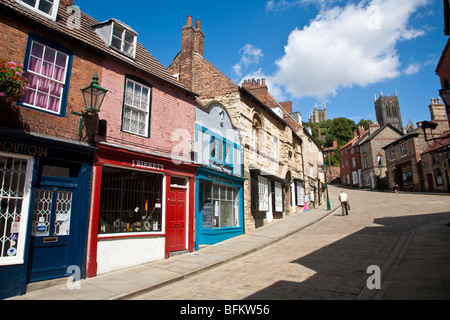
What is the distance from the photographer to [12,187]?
21.0 ft

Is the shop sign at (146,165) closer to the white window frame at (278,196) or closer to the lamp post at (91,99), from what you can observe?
the lamp post at (91,99)

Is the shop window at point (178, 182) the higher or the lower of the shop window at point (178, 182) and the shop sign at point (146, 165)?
the lower

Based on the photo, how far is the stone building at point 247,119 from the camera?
1527 centimetres

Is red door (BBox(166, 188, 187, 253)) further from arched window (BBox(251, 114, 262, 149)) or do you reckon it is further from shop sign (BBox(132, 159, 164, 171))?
arched window (BBox(251, 114, 262, 149))

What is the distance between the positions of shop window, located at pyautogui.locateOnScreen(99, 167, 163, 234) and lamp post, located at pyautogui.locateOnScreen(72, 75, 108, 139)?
1585 mm

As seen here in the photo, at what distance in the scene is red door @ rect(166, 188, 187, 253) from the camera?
9.90 meters

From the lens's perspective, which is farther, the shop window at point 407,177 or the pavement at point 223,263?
the shop window at point 407,177

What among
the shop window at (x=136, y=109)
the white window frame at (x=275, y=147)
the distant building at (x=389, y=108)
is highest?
the distant building at (x=389, y=108)

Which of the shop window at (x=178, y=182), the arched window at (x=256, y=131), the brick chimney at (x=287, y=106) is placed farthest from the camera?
the brick chimney at (x=287, y=106)

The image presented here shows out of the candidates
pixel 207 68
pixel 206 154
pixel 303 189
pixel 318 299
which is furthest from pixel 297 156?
pixel 318 299

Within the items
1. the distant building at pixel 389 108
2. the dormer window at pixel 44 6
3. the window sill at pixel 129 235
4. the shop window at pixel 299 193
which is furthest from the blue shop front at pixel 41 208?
the distant building at pixel 389 108

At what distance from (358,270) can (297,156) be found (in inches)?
741

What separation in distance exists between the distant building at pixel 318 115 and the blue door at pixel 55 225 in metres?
130

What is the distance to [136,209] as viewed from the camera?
357 inches
